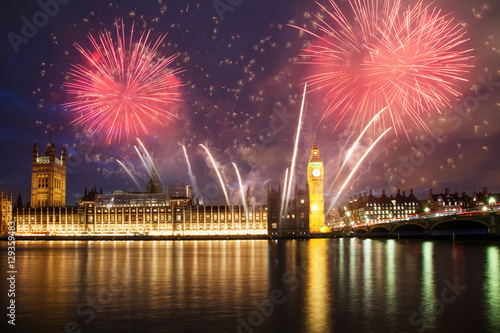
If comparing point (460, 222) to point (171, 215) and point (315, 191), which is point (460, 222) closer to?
point (315, 191)

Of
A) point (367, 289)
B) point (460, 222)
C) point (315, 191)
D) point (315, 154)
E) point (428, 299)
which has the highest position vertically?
point (315, 154)

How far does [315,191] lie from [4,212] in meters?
118

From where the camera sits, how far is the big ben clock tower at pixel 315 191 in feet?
533

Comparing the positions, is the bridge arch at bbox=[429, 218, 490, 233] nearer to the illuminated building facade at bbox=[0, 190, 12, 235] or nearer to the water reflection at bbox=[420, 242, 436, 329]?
the water reflection at bbox=[420, 242, 436, 329]

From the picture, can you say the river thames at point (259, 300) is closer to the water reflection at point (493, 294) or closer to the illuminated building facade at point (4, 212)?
the water reflection at point (493, 294)

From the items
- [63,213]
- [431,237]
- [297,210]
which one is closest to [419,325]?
[431,237]

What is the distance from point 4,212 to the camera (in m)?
180

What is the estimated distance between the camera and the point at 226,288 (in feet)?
92.9

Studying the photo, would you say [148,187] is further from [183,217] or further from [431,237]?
[431,237]

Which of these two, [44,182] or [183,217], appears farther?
[44,182]

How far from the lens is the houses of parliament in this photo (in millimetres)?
159875

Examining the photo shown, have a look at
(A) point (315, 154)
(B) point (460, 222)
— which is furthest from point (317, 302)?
(A) point (315, 154)

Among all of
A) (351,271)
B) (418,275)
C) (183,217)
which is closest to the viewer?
(418,275)

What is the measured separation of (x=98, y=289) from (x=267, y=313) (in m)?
12.3
